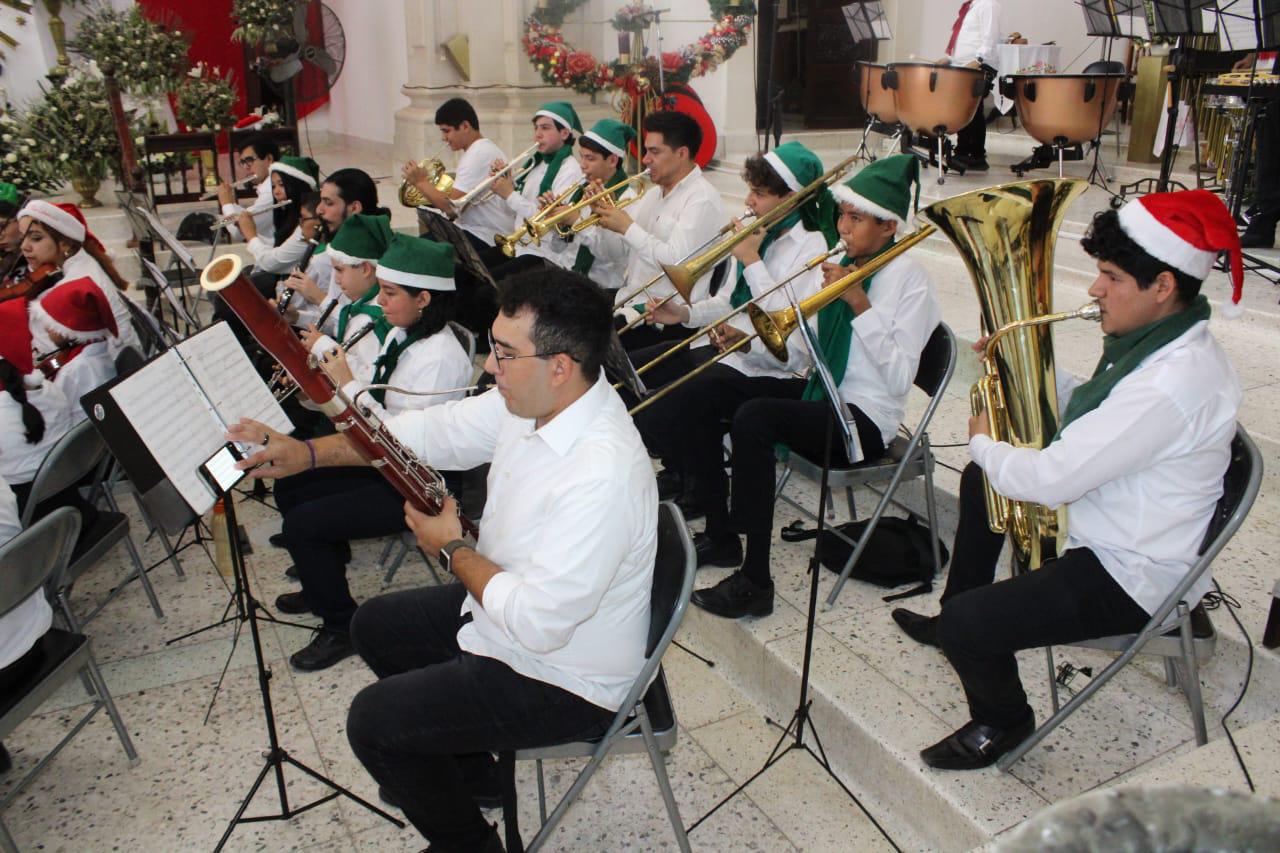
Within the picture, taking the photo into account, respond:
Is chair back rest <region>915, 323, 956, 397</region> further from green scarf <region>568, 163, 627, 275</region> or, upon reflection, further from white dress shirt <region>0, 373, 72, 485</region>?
white dress shirt <region>0, 373, 72, 485</region>

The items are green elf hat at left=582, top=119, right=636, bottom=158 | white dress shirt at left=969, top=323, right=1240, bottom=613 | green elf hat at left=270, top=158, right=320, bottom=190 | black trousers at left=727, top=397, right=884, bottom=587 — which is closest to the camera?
white dress shirt at left=969, top=323, right=1240, bottom=613

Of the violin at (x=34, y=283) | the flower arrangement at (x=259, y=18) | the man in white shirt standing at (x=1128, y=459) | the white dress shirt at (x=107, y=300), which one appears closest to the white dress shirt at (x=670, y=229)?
the white dress shirt at (x=107, y=300)

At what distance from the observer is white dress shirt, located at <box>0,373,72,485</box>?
2857mm

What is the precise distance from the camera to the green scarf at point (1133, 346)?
1955 millimetres

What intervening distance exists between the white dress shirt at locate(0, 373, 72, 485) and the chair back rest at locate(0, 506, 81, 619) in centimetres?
83

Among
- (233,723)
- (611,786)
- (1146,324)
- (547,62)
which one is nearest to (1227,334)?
(1146,324)

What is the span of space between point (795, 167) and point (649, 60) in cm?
437

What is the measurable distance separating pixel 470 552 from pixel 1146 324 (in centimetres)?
140

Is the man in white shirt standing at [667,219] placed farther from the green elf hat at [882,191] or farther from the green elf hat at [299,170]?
the green elf hat at [299,170]

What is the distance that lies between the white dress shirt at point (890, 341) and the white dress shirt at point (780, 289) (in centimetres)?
32

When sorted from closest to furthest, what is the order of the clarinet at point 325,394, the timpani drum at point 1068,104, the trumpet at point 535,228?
the clarinet at point 325,394, the trumpet at point 535,228, the timpani drum at point 1068,104

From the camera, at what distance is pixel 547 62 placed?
791 centimetres

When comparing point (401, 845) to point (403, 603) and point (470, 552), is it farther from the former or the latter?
point (470, 552)

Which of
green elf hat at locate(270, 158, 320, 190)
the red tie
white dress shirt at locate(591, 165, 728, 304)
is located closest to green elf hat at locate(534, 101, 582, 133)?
white dress shirt at locate(591, 165, 728, 304)
